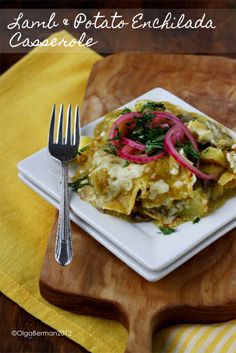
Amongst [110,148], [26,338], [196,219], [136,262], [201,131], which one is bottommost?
[26,338]

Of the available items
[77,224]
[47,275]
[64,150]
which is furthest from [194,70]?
[47,275]

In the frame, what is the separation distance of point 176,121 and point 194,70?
1186 mm

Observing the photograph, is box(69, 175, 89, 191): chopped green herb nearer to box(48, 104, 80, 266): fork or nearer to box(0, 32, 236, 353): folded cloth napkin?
box(48, 104, 80, 266): fork

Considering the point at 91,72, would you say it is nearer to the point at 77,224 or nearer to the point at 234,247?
the point at 77,224

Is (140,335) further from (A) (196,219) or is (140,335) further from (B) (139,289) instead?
(A) (196,219)

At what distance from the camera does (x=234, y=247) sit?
3.28 meters

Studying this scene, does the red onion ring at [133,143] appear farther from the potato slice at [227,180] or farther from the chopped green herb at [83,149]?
the potato slice at [227,180]

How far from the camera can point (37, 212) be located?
375cm

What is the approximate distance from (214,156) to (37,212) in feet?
3.66

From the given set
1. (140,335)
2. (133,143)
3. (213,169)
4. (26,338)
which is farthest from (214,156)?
(26,338)

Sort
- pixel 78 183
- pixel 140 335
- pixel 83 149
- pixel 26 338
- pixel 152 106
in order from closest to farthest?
1. pixel 140 335
2. pixel 26 338
3. pixel 78 183
4. pixel 83 149
5. pixel 152 106

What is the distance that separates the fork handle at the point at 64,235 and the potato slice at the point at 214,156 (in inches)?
30.2

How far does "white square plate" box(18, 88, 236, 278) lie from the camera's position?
301cm

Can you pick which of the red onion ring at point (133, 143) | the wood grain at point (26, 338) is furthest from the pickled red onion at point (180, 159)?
the wood grain at point (26, 338)
